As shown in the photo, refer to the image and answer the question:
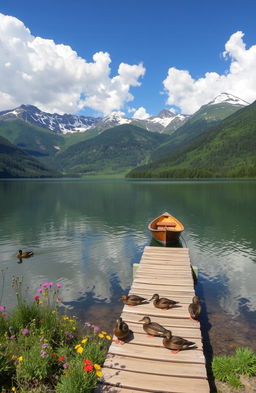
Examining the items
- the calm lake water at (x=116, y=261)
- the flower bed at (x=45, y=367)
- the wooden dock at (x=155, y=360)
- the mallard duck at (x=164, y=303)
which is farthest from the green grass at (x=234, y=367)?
the flower bed at (x=45, y=367)

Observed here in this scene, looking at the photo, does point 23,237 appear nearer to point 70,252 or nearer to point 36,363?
point 70,252

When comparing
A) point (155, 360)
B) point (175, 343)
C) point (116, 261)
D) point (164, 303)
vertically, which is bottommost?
point (116, 261)

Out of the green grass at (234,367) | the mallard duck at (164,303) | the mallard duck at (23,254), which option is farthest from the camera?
the mallard duck at (23,254)

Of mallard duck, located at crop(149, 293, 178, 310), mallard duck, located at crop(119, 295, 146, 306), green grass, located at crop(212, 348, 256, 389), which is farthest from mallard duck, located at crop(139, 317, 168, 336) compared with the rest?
mallard duck, located at crop(119, 295, 146, 306)

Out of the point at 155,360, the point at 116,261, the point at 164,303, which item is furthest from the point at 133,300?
the point at 116,261

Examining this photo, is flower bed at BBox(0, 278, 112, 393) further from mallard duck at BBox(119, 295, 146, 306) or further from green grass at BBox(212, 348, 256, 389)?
green grass at BBox(212, 348, 256, 389)

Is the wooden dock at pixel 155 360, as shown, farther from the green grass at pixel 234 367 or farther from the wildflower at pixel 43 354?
the wildflower at pixel 43 354

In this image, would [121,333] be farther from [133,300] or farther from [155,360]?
[133,300]

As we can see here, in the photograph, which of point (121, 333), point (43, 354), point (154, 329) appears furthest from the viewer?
point (154, 329)

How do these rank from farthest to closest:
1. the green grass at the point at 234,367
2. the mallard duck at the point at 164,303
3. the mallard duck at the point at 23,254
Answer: the mallard duck at the point at 23,254
the mallard duck at the point at 164,303
the green grass at the point at 234,367

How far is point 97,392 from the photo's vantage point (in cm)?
798

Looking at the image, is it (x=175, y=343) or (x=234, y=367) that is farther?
(x=234, y=367)

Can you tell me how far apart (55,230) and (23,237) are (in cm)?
585

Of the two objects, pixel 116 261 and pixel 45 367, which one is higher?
pixel 45 367
